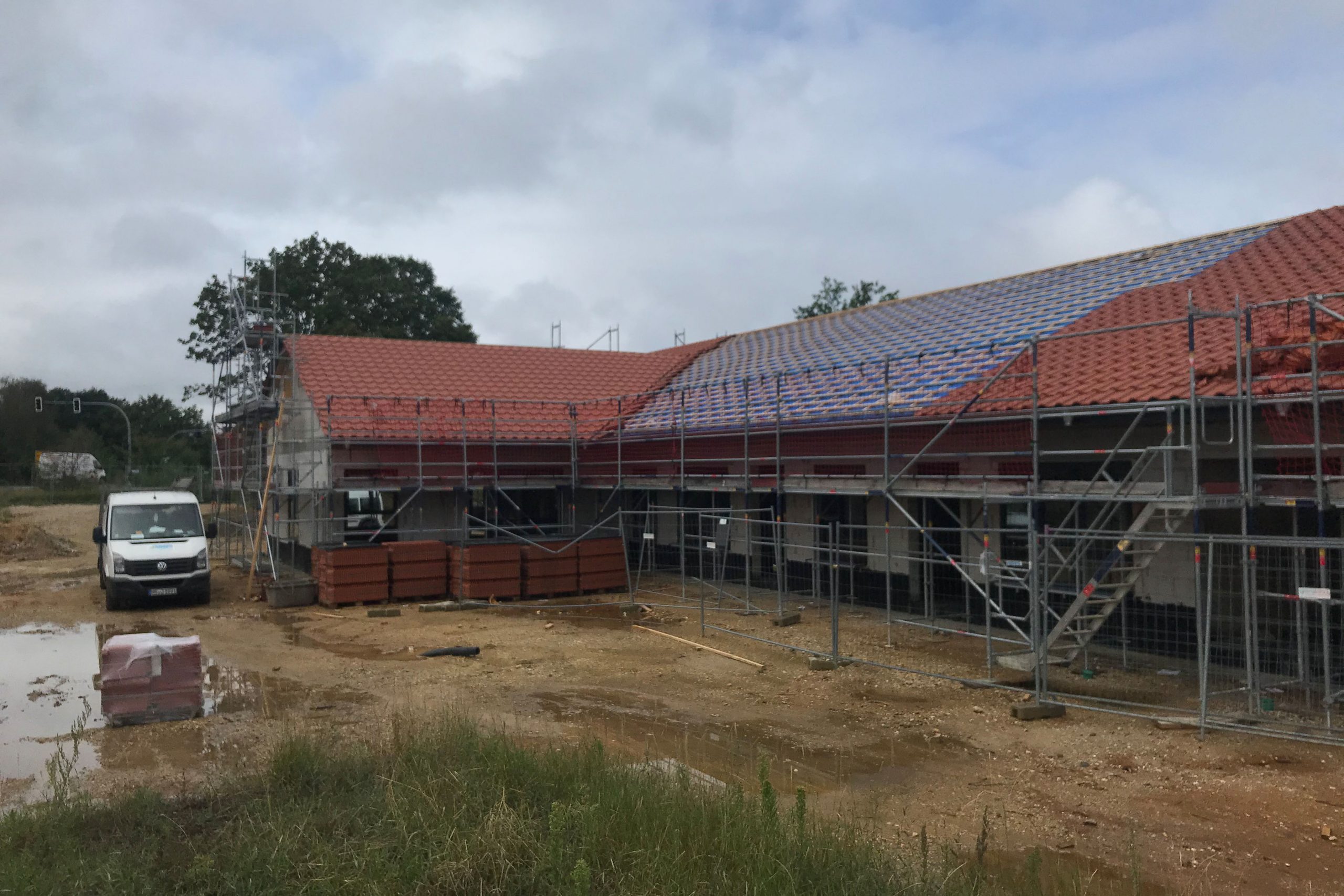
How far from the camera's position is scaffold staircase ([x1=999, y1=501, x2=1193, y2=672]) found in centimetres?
1088

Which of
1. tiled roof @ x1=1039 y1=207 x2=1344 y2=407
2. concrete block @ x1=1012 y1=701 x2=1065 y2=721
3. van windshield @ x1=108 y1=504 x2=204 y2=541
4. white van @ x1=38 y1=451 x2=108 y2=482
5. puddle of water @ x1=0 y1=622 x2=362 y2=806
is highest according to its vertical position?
tiled roof @ x1=1039 y1=207 x2=1344 y2=407

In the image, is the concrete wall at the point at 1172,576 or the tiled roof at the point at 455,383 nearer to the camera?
the concrete wall at the point at 1172,576

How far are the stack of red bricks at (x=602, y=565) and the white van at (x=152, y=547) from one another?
765 cm

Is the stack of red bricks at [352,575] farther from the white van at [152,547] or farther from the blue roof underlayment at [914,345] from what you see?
the blue roof underlayment at [914,345]

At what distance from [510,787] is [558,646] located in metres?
8.42

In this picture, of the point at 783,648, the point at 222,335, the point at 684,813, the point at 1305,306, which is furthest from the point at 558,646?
the point at 222,335

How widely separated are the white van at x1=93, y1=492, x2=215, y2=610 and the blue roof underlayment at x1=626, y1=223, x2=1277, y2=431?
32.5 feet

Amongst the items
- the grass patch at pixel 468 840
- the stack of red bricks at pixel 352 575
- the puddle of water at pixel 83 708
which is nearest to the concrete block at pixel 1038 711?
the grass patch at pixel 468 840

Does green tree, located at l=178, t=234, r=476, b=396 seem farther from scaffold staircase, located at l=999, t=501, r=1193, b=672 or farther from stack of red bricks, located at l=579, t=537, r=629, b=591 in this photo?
scaffold staircase, located at l=999, t=501, r=1193, b=672

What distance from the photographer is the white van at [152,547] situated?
18391mm

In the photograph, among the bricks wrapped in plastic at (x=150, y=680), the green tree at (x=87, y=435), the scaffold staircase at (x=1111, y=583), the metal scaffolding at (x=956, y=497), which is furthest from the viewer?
the green tree at (x=87, y=435)

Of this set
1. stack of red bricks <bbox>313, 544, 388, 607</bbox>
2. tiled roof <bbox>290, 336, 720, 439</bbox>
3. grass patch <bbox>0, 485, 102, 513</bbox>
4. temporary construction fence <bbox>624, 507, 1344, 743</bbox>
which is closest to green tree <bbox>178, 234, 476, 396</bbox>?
grass patch <bbox>0, 485, 102, 513</bbox>

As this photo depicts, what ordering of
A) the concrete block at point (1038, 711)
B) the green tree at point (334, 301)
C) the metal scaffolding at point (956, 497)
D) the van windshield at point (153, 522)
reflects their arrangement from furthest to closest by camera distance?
the green tree at point (334, 301) → the van windshield at point (153, 522) → the metal scaffolding at point (956, 497) → the concrete block at point (1038, 711)

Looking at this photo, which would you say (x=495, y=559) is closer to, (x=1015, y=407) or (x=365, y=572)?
(x=365, y=572)
